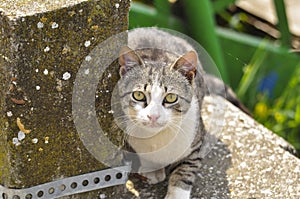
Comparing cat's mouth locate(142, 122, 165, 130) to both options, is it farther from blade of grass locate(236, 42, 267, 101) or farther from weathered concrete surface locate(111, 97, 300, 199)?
blade of grass locate(236, 42, 267, 101)

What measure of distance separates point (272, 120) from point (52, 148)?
1727 mm

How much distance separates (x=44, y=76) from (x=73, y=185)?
1.29 ft

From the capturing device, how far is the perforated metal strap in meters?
2.01

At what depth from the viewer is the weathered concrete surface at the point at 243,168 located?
7.55 feet

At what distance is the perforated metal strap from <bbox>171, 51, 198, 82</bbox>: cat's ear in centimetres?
37

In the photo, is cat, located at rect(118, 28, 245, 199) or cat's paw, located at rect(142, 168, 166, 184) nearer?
cat, located at rect(118, 28, 245, 199)

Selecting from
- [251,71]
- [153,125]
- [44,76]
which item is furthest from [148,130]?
[251,71]

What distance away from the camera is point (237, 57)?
360 cm

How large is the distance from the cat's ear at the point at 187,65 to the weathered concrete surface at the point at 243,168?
1.40 ft

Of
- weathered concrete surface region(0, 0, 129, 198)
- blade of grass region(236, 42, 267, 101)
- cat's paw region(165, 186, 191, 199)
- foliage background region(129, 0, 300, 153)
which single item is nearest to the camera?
weathered concrete surface region(0, 0, 129, 198)

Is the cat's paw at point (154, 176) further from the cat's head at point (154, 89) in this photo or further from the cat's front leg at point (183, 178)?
the cat's head at point (154, 89)

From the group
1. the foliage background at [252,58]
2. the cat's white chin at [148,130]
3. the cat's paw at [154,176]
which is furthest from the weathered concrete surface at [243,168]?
the foliage background at [252,58]

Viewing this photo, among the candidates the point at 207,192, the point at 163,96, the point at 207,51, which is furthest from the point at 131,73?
the point at 207,51

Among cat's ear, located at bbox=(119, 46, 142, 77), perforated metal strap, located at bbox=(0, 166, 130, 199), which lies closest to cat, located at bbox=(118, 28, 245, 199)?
cat's ear, located at bbox=(119, 46, 142, 77)
